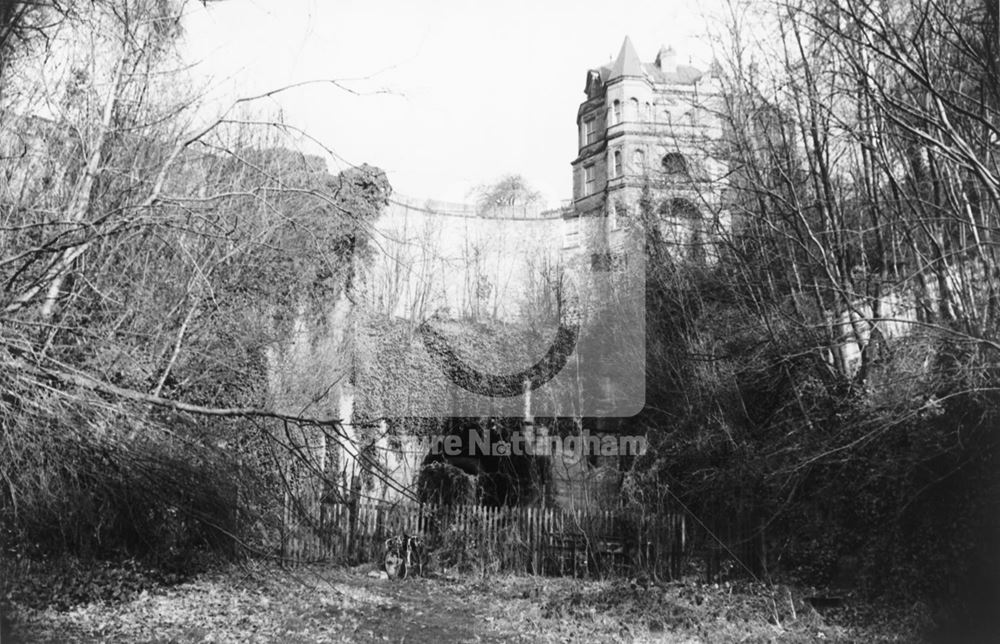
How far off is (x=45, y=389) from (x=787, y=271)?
5.83 metres

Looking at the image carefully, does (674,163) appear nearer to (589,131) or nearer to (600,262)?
(589,131)

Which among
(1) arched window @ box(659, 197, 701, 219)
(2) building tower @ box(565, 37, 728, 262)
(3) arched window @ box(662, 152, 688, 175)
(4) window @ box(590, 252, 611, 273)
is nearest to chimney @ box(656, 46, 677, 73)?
(2) building tower @ box(565, 37, 728, 262)

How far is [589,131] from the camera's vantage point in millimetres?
7344

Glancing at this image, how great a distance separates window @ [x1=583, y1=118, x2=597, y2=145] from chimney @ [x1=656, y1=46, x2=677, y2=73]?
0.88 meters

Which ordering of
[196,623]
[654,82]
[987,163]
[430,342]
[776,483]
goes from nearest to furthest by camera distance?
[987,163], [196,623], [776,483], [654,82], [430,342]

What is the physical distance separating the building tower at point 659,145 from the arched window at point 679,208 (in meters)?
0.01

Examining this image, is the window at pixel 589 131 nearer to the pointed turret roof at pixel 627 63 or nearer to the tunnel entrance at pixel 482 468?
the pointed turret roof at pixel 627 63

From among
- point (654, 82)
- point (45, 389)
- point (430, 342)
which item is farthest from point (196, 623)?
point (654, 82)

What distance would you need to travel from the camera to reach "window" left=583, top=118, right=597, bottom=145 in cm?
720

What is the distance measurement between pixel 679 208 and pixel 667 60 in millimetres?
1540

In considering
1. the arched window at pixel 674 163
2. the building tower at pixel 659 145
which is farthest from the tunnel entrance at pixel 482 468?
the arched window at pixel 674 163

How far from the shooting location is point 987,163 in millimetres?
4371

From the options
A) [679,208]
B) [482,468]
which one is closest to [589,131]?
[679,208]

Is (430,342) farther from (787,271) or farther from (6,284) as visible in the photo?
(6,284)
